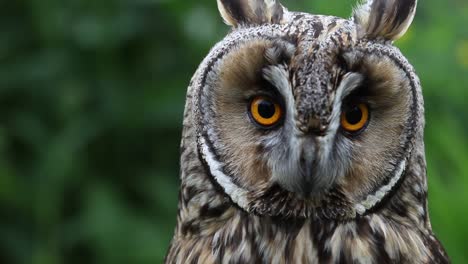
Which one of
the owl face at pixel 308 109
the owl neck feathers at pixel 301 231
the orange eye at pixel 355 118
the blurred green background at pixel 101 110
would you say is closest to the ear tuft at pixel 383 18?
the owl face at pixel 308 109

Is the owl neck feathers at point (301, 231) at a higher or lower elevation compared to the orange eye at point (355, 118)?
lower

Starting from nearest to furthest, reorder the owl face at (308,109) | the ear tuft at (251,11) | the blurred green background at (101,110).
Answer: the owl face at (308,109) < the ear tuft at (251,11) < the blurred green background at (101,110)

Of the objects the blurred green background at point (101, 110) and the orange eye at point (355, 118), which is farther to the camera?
the blurred green background at point (101, 110)

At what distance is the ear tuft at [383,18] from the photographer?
1863mm

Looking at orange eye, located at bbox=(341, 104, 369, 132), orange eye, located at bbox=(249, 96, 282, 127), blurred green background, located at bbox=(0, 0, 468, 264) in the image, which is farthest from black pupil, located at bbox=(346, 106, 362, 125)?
blurred green background, located at bbox=(0, 0, 468, 264)

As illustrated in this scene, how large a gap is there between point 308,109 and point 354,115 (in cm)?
12

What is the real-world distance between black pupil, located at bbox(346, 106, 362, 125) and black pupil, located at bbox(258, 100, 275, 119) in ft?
0.42

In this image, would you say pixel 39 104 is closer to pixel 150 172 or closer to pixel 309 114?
pixel 150 172

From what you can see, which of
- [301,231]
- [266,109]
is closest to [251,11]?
[266,109]

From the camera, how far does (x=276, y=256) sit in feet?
6.40

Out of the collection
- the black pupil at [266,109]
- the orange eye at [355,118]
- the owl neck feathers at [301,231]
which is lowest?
the owl neck feathers at [301,231]

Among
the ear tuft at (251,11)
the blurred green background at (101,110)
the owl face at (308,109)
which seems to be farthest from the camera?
the blurred green background at (101,110)

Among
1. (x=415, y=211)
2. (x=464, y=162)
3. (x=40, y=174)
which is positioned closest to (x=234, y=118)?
(x=415, y=211)

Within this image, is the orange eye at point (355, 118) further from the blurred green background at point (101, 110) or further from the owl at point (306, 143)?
the blurred green background at point (101, 110)
